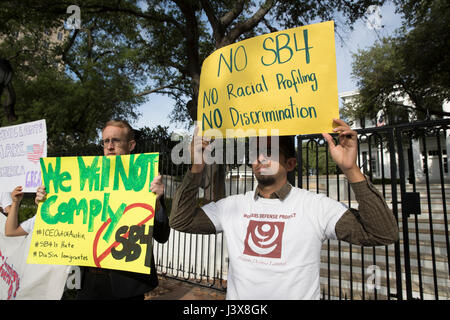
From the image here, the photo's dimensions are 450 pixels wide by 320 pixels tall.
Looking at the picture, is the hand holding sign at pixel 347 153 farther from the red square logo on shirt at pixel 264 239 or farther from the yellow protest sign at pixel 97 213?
the yellow protest sign at pixel 97 213

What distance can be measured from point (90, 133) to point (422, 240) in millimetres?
16991

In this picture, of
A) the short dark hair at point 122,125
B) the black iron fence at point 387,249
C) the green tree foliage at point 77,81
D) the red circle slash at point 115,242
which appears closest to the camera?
the red circle slash at point 115,242

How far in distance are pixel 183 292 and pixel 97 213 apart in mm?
3640

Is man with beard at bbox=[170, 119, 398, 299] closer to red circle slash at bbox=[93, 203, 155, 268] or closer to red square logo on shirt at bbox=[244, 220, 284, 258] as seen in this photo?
red square logo on shirt at bbox=[244, 220, 284, 258]

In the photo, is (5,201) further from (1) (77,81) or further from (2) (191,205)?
(1) (77,81)

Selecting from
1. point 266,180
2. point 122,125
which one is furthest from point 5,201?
point 266,180

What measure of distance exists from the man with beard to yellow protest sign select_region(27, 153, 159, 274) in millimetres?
315

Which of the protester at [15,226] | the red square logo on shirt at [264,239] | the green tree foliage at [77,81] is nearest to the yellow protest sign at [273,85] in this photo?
the red square logo on shirt at [264,239]

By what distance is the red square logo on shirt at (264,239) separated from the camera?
154 centimetres

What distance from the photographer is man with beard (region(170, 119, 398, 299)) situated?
1.47 meters

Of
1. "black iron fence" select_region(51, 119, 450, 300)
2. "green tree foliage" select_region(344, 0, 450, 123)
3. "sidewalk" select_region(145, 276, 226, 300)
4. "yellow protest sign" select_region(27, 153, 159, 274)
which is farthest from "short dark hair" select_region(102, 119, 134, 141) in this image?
"green tree foliage" select_region(344, 0, 450, 123)

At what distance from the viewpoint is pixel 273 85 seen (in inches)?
72.9

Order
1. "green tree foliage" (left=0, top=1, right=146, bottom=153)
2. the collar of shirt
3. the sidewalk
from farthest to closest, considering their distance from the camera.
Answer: "green tree foliage" (left=0, top=1, right=146, bottom=153) → the sidewalk → the collar of shirt
